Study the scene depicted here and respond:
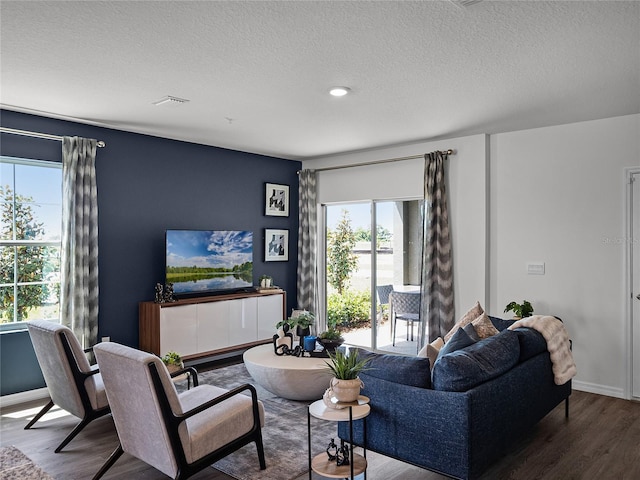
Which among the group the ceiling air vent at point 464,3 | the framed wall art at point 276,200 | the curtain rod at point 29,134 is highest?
the ceiling air vent at point 464,3

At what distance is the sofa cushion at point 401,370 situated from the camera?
265 cm

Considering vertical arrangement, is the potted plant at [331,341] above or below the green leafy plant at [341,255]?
below

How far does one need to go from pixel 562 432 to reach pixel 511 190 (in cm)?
250

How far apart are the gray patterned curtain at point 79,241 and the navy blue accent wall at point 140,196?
0.19m

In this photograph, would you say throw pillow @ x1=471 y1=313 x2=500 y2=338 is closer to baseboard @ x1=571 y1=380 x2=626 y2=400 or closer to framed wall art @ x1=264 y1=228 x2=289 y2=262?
baseboard @ x1=571 y1=380 x2=626 y2=400

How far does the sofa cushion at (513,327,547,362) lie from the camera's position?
316 cm

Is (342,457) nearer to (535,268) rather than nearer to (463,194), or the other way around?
(535,268)

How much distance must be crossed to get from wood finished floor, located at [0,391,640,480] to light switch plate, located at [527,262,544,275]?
137 cm

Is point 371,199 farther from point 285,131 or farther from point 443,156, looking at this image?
point 285,131

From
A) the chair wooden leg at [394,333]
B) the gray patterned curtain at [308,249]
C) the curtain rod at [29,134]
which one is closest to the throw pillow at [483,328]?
the chair wooden leg at [394,333]

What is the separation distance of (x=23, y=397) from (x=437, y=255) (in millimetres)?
4442

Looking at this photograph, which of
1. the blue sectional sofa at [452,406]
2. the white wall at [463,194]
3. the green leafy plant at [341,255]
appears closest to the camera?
the blue sectional sofa at [452,406]

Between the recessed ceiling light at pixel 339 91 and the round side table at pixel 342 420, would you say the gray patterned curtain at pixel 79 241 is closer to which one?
the recessed ceiling light at pixel 339 91

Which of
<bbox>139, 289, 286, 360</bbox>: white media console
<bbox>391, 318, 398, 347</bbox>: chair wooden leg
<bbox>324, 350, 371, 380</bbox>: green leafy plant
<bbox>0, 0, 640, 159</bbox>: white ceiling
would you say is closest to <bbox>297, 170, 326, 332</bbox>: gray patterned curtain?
<bbox>139, 289, 286, 360</bbox>: white media console
